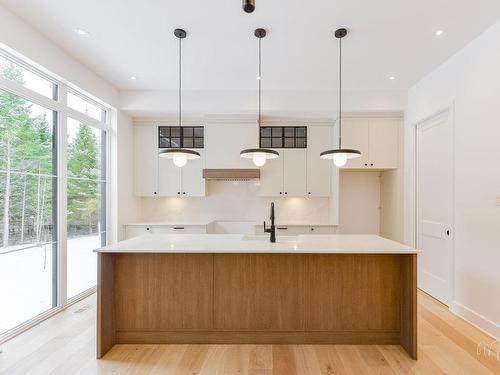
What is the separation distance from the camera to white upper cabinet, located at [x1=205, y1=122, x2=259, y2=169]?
4.44 metres

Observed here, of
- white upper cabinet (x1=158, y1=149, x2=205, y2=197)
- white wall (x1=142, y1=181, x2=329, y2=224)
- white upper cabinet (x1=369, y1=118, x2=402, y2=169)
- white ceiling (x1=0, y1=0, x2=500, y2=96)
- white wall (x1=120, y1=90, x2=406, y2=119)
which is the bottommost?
white wall (x1=142, y1=181, x2=329, y2=224)

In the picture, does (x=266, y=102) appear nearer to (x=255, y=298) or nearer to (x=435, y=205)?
(x=435, y=205)

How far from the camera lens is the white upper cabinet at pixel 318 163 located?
180 inches

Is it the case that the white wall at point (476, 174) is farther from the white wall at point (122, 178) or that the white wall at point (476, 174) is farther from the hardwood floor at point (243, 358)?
the white wall at point (122, 178)

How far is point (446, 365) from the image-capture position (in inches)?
83.9

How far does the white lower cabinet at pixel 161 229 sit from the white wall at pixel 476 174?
343 centimetres

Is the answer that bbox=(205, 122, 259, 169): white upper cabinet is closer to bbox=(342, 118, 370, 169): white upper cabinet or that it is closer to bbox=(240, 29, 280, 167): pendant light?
bbox=(342, 118, 370, 169): white upper cabinet

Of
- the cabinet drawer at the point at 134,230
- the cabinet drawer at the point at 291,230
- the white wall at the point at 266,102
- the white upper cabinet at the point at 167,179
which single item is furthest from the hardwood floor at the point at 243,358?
the white wall at the point at 266,102

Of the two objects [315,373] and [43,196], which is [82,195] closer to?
[43,196]

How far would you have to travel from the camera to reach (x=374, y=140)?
434 cm

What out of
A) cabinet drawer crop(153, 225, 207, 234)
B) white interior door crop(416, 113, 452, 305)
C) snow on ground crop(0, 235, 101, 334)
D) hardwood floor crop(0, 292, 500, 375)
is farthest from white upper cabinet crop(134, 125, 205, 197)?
white interior door crop(416, 113, 452, 305)

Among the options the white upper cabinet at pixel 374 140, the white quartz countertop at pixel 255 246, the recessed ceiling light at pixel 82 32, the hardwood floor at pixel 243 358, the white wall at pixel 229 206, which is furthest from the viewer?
the white wall at pixel 229 206

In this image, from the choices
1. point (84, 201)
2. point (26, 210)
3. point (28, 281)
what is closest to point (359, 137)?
point (84, 201)

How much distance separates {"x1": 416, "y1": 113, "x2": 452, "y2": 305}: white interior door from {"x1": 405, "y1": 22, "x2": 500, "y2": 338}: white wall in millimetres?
183
